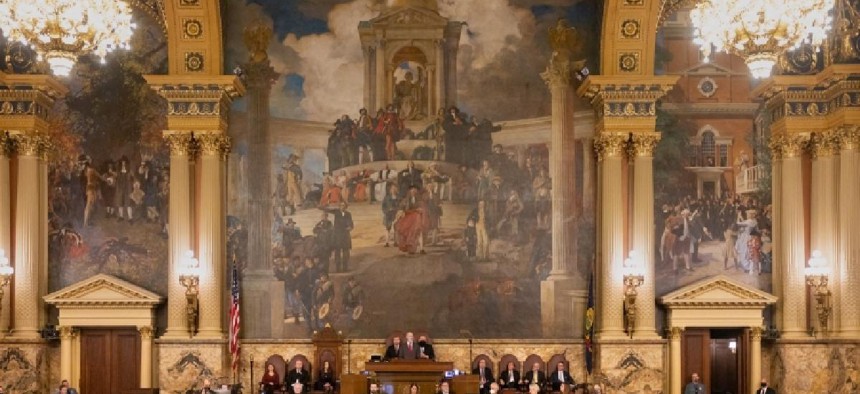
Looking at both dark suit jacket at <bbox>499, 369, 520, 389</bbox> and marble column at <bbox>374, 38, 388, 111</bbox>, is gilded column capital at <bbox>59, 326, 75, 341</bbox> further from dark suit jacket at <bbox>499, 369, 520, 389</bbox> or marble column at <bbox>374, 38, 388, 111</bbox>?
dark suit jacket at <bbox>499, 369, 520, 389</bbox>

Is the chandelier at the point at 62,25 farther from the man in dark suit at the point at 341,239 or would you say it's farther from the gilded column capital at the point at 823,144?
the gilded column capital at the point at 823,144

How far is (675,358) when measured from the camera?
35062 mm

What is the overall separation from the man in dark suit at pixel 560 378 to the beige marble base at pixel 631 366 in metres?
0.86

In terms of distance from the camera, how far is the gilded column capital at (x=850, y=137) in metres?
34.4

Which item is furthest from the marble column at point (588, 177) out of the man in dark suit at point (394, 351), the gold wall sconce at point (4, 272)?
the gold wall sconce at point (4, 272)

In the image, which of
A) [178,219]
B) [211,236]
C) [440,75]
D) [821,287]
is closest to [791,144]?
[821,287]

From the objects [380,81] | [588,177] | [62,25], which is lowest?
[588,177]

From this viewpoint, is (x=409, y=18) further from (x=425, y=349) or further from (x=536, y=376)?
(x=536, y=376)

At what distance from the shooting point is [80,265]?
35.9 metres

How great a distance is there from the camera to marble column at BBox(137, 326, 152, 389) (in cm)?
3488

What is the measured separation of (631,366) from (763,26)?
44.7 feet

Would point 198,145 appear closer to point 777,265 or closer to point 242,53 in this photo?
point 242,53

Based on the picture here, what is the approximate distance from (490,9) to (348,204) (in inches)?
246

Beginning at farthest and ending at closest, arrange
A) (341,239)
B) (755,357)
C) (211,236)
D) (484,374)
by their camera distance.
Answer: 1. (341,239)
2. (211,236)
3. (755,357)
4. (484,374)
